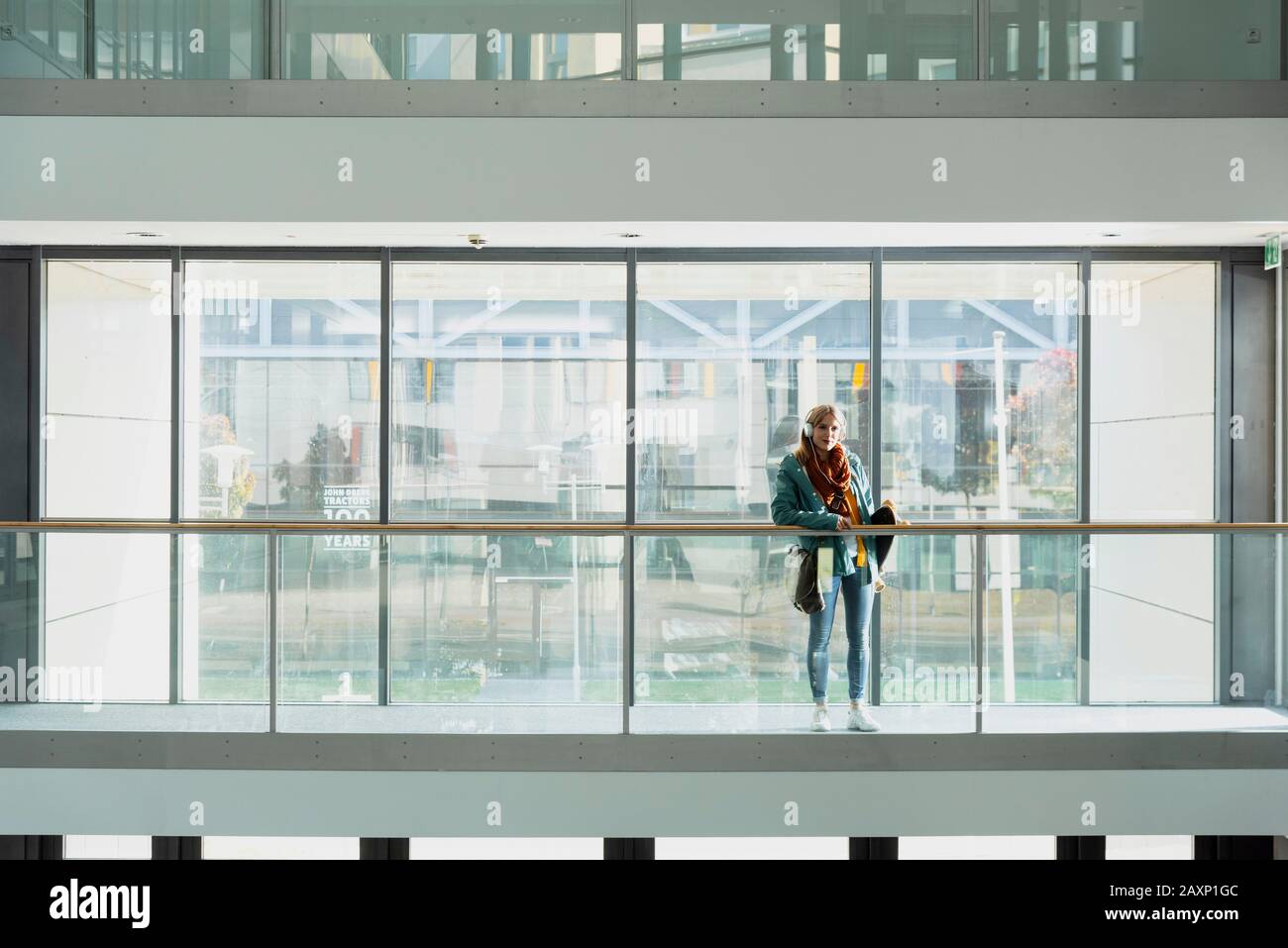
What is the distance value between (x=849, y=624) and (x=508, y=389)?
301 cm

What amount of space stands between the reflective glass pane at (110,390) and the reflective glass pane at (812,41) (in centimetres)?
377

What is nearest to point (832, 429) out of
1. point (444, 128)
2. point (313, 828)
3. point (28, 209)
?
point (444, 128)

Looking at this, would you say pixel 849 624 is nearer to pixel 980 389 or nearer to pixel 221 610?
pixel 980 389

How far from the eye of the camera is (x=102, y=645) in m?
6.06

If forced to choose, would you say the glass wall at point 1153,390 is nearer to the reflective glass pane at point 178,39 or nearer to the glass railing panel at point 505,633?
the glass railing panel at point 505,633

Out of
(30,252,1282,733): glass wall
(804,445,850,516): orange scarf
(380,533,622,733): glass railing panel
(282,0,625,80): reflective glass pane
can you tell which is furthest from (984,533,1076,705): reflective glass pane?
(282,0,625,80): reflective glass pane

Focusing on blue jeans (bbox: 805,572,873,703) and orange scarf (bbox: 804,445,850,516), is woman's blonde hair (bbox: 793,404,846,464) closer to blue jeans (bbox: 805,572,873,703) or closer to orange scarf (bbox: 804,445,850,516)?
orange scarf (bbox: 804,445,850,516)

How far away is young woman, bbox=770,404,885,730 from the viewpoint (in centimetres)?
588

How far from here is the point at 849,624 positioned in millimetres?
5898

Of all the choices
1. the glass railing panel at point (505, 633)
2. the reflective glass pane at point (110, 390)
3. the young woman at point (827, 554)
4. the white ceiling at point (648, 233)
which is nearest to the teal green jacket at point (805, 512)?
the young woman at point (827, 554)

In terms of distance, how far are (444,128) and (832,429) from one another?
8.71 ft

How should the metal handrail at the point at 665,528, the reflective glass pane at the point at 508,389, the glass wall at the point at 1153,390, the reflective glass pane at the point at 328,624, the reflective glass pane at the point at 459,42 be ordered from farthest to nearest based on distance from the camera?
the reflective glass pane at the point at 508,389 < the glass wall at the point at 1153,390 < the reflective glass pane at the point at 459,42 < the reflective glass pane at the point at 328,624 < the metal handrail at the point at 665,528

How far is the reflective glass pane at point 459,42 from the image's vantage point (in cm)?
634

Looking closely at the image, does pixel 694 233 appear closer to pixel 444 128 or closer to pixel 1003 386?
pixel 444 128
